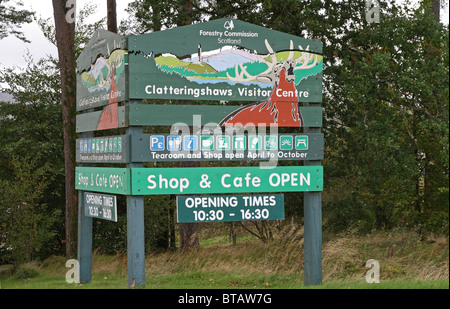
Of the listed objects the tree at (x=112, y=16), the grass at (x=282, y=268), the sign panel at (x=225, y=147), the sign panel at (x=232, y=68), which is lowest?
the grass at (x=282, y=268)

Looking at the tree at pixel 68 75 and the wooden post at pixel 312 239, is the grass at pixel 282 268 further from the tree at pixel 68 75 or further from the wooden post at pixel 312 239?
the tree at pixel 68 75

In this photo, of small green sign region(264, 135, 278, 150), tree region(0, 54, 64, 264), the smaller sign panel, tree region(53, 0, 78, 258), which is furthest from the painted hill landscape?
tree region(0, 54, 64, 264)

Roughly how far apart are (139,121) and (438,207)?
866 centimetres

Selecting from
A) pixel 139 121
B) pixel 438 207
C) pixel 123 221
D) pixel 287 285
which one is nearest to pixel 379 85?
pixel 438 207

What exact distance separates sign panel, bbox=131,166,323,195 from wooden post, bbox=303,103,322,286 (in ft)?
0.70

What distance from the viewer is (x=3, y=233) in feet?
65.6

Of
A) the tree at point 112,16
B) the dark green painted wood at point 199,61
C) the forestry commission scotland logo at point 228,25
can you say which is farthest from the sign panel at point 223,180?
the tree at point 112,16

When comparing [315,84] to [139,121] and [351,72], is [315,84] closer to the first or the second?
[139,121]

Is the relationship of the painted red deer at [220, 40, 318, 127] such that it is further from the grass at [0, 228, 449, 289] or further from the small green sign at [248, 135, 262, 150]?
the grass at [0, 228, 449, 289]

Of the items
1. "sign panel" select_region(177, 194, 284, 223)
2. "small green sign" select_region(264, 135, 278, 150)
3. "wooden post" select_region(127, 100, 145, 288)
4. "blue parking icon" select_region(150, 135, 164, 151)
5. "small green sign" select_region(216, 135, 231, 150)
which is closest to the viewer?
"wooden post" select_region(127, 100, 145, 288)

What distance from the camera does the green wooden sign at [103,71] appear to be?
34.6 ft

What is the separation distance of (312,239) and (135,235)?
10.1 feet

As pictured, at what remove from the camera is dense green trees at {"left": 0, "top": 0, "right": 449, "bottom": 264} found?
1449 cm

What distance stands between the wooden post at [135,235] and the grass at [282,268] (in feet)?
3.15
